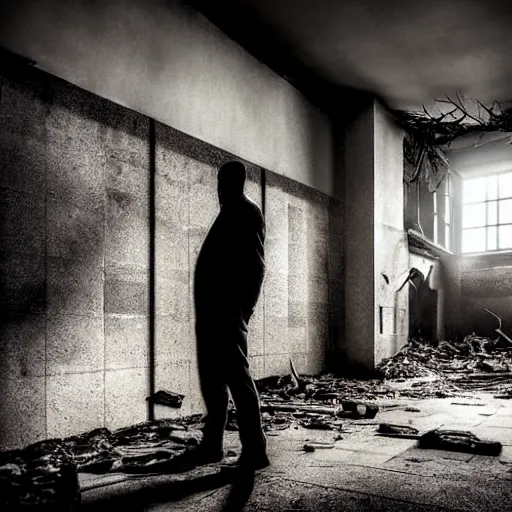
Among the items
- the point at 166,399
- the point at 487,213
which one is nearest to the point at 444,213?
the point at 487,213

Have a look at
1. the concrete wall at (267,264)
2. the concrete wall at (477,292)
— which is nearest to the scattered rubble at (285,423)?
the concrete wall at (267,264)

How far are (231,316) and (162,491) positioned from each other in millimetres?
1123

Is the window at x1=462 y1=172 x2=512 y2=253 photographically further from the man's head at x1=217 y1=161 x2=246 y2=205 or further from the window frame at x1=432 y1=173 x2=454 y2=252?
the man's head at x1=217 y1=161 x2=246 y2=205

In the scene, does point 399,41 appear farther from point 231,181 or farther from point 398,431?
point 398,431

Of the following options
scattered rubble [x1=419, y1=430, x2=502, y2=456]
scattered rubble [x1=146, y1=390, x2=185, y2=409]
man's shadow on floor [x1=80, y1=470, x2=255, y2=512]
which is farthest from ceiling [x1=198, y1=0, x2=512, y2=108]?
man's shadow on floor [x1=80, y1=470, x2=255, y2=512]

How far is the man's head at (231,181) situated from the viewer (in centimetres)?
377

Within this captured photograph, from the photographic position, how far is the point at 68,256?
4906 millimetres

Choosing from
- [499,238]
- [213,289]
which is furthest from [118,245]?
[499,238]

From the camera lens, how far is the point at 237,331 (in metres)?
3.58

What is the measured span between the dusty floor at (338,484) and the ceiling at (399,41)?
18.8 feet

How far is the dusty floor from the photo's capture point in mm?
2920

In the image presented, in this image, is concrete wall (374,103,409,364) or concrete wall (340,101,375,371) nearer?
concrete wall (340,101,375,371)

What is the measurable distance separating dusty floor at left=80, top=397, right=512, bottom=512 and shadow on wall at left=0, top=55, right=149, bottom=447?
1.35 m

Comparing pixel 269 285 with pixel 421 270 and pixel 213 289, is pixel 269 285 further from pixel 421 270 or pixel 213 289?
pixel 421 270
